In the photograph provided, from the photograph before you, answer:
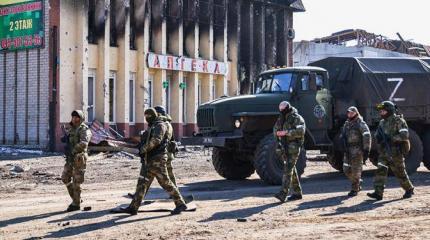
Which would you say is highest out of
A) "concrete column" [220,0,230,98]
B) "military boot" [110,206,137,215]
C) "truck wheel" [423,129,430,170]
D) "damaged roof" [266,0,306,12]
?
"damaged roof" [266,0,306,12]

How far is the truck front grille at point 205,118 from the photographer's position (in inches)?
573

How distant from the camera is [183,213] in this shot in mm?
10203

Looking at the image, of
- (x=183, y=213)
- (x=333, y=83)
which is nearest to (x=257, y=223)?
(x=183, y=213)

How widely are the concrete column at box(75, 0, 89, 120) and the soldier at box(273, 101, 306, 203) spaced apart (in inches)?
494

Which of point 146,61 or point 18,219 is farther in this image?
point 146,61

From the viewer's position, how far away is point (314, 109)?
50.1 feet

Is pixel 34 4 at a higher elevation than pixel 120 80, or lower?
higher

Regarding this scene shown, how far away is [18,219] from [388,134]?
21.3ft

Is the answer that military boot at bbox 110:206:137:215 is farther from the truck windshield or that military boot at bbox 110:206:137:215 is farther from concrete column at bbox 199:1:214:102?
concrete column at bbox 199:1:214:102

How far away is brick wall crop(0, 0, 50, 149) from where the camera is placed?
2245 cm

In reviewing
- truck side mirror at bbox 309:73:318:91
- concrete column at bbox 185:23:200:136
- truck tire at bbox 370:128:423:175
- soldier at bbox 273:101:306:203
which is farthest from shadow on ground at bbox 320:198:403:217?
concrete column at bbox 185:23:200:136

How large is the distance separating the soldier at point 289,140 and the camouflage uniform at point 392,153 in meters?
1.53

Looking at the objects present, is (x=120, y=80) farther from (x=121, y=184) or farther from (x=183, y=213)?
(x=183, y=213)

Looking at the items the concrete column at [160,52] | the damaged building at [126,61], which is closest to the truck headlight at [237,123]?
the damaged building at [126,61]
